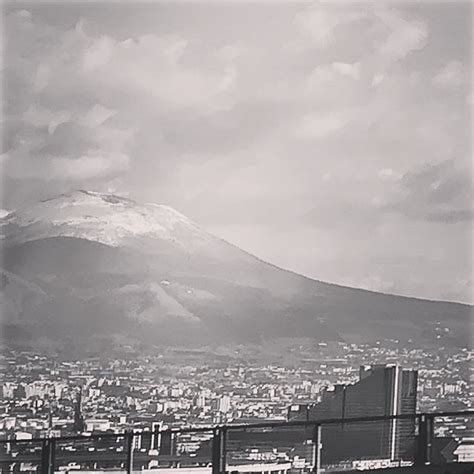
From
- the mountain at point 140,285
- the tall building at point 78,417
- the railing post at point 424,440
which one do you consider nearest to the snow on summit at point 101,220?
the mountain at point 140,285

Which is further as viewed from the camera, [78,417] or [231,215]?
[231,215]

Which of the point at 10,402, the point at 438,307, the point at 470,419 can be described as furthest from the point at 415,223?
the point at 10,402

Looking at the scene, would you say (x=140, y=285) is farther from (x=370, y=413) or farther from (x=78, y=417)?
(x=370, y=413)

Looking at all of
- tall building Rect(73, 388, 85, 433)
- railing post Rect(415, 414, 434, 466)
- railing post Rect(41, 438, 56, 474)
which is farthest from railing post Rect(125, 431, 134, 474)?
railing post Rect(415, 414, 434, 466)

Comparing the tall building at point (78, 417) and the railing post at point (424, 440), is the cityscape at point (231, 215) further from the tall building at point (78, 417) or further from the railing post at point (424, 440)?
the railing post at point (424, 440)

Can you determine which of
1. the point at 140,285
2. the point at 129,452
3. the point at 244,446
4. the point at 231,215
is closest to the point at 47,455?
the point at 129,452

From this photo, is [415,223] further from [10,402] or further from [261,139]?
[10,402]
